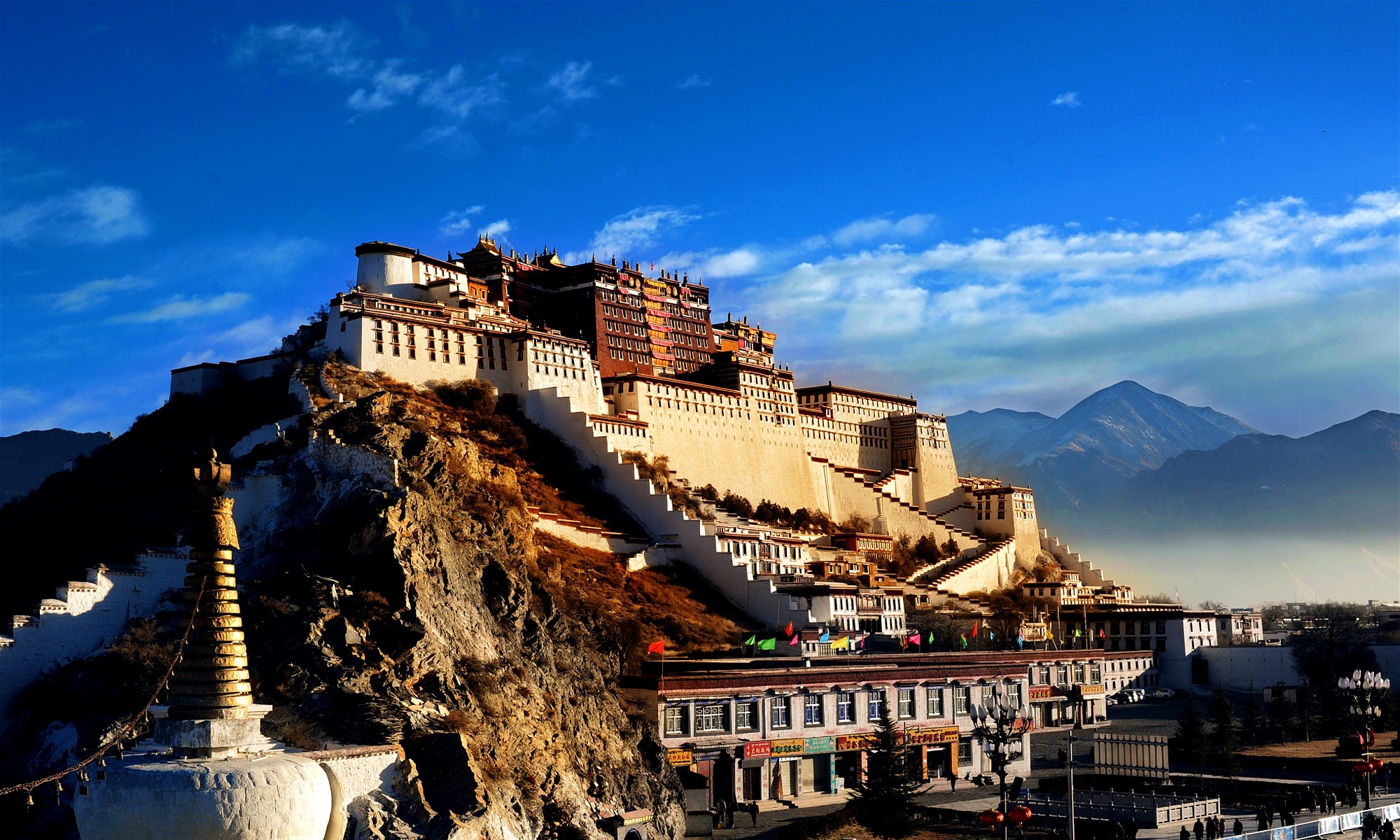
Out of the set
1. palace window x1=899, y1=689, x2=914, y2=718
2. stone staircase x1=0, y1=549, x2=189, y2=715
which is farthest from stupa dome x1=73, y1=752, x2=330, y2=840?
palace window x1=899, y1=689, x2=914, y2=718

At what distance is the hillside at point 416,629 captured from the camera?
38094 millimetres

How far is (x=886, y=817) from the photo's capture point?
37.1 metres

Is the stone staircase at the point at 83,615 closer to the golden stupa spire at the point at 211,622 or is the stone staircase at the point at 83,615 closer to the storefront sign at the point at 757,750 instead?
the storefront sign at the point at 757,750

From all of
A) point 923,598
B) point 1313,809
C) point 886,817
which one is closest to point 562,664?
point 886,817

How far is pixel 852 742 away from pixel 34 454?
96761mm

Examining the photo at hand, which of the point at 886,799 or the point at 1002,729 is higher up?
the point at 1002,729

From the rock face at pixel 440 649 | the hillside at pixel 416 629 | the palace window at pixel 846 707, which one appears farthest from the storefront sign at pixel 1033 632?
the rock face at pixel 440 649

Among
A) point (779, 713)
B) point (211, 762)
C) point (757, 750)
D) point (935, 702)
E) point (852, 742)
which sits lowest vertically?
point (852, 742)

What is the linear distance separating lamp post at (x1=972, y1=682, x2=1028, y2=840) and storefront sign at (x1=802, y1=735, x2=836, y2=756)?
4854 mm

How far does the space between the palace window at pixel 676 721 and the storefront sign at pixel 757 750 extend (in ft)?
7.03

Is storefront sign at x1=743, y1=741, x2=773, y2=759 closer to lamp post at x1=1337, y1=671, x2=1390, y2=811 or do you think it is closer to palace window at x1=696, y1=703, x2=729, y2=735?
palace window at x1=696, y1=703, x2=729, y2=735

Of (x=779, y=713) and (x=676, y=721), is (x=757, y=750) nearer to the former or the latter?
(x=779, y=713)

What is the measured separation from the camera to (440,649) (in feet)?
136

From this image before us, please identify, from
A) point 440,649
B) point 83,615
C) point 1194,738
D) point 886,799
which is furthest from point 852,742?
point 83,615
